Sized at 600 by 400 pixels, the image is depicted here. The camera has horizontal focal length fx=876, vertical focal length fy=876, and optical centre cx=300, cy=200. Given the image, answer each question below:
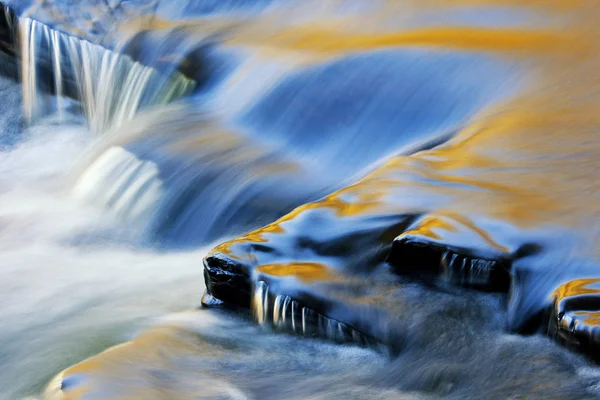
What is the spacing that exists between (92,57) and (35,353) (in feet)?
13.4

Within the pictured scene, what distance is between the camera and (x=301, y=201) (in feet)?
14.7

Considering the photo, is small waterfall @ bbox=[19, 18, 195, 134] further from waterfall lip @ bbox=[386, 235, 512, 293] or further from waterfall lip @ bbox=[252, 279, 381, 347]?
waterfall lip @ bbox=[386, 235, 512, 293]

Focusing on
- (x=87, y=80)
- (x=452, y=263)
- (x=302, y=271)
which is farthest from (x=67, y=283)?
(x=87, y=80)

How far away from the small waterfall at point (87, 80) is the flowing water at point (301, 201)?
0.02 meters

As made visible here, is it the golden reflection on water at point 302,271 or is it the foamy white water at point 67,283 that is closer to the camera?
the golden reflection on water at point 302,271

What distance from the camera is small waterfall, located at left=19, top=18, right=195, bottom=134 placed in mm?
6574

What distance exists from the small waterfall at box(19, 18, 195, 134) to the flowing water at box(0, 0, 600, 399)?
0.8 inches

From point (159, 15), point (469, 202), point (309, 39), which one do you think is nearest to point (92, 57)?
point (159, 15)

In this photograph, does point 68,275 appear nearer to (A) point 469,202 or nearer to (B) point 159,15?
(A) point 469,202

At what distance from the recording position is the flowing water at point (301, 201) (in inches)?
118

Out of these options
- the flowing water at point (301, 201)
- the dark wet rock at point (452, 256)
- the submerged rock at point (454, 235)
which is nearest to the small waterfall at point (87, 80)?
the flowing water at point (301, 201)

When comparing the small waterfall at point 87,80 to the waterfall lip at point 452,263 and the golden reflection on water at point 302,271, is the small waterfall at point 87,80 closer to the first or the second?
the golden reflection on water at point 302,271

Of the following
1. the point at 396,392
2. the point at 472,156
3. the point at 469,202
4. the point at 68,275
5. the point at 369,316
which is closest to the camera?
the point at 396,392

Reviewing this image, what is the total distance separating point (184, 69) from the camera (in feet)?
20.9
